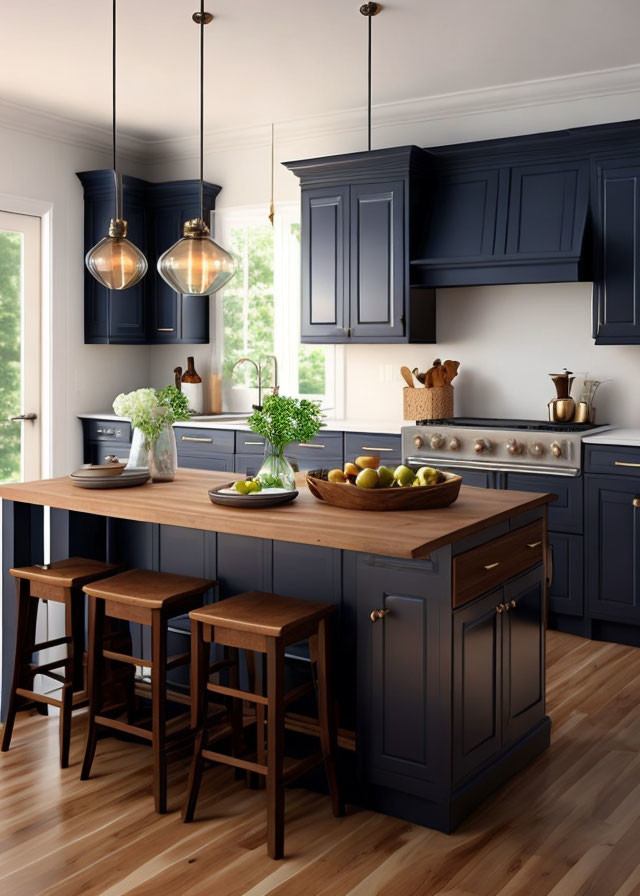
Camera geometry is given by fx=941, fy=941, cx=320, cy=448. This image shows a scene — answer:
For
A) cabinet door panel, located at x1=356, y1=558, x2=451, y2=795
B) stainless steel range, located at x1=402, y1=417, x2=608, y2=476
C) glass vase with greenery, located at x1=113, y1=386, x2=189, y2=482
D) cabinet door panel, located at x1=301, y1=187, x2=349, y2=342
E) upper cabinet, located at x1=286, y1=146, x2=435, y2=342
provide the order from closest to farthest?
cabinet door panel, located at x1=356, y1=558, x2=451, y2=795, glass vase with greenery, located at x1=113, y1=386, x2=189, y2=482, stainless steel range, located at x1=402, y1=417, x2=608, y2=476, upper cabinet, located at x1=286, y1=146, x2=435, y2=342, cabinet door panel, located at x1=301, y1=187, x2=349, y2=342

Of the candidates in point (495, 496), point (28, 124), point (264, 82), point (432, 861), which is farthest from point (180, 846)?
point (28, 124)

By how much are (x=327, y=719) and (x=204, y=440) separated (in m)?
3.29

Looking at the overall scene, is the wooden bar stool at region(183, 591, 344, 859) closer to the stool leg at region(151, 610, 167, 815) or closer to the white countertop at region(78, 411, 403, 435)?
the stool leg at region(151, 610, 167, 815)

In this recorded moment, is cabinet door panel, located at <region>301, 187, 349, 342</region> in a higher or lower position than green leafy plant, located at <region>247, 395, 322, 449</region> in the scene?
higher

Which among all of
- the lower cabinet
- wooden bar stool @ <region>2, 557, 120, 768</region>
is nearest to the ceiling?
wooden bar stool @ <region>2, 557, 120, 768</region>

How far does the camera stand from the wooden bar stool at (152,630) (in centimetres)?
294

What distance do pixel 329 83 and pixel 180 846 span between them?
4.12 meters

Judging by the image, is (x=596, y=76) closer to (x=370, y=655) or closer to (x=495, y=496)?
(x=495, y=496)

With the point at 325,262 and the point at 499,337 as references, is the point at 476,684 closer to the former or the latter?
the point at 499,337

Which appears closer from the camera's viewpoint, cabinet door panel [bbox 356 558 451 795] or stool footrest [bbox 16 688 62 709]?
cabinet door panel [bbox 356 558 451 795]

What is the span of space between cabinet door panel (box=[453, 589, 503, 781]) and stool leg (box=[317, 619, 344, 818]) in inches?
14.7

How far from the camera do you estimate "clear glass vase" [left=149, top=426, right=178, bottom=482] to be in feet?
11.9

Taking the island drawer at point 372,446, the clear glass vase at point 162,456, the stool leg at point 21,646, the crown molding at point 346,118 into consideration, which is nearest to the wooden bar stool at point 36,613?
the stool leg at point 21,646

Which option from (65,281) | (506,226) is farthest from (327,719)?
(65,281)
